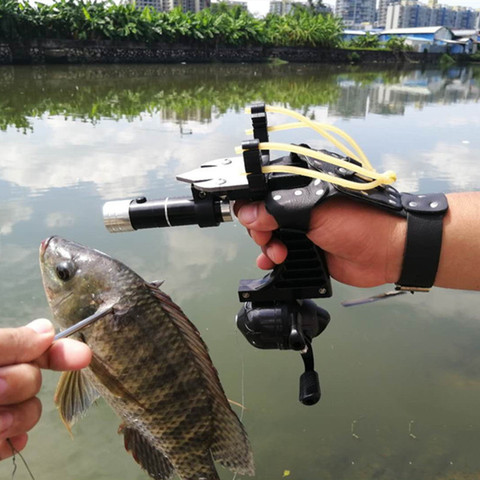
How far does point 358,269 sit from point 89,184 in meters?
4.94

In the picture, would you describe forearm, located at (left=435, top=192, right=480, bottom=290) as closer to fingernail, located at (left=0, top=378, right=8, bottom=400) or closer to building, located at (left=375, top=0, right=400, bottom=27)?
fingernail, located at (left=0, top=378, right=8, bottom=400)

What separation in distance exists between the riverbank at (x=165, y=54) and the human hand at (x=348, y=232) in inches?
1071

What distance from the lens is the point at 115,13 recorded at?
1106 inches

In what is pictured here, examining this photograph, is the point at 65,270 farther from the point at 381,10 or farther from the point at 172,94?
the point at 381,10

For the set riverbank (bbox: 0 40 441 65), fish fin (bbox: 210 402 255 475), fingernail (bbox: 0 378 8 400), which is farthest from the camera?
riverbank (bbox: 0 40 441 65)

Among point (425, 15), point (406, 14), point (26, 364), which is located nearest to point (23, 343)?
point (26, 364)

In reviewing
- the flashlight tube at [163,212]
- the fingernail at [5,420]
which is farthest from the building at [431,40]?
the fingernail at [5,420]

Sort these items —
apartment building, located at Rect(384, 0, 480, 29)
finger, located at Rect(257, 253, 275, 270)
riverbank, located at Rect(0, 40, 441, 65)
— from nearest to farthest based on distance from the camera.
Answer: finger, located at Rect(257, 253, 275, 270)
riverbank, located at Rect(0, 40, 441, 65)
apartment building, located at Rect(384, 0, 480, 29)

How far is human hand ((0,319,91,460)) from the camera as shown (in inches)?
37.2

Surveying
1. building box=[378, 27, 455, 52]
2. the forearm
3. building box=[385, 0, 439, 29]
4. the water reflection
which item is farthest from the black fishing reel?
building box=[385, 0, 439, 29]

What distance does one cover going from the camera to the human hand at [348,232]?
1.58 m

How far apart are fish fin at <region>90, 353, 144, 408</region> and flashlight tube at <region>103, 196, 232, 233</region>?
1.37ft

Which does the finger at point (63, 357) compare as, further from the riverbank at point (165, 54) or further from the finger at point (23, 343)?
the riverbank at point (165, 54)

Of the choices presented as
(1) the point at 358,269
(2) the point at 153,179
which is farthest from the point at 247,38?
(1) the point at 358,269
